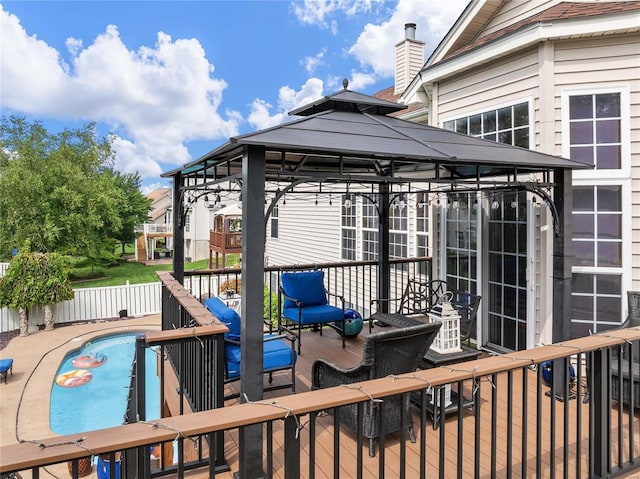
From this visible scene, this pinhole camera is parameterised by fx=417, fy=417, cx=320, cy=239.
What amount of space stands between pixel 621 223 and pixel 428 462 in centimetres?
337

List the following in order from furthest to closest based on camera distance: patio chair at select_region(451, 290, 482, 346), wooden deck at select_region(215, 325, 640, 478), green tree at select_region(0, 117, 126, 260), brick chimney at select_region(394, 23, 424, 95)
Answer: green tree at select_region(0, 117, 126, 260)
brick chimney at select_region(394, 23, 424, 95)
patio chair at select_region(451, 290, 482, 346)
wooden deck at select_region(215, 325, 640, 478)

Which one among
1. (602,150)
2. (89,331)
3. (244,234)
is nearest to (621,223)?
(602,150)

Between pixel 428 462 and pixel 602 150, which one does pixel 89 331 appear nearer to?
pixel 428 462

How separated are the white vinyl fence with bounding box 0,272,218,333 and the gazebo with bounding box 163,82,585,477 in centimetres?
1006

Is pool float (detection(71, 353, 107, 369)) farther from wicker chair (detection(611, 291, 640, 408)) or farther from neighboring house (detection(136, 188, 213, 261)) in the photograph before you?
neighboring house (detection(136, 188, 213, 261))

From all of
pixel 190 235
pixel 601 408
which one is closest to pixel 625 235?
pixel 601 408

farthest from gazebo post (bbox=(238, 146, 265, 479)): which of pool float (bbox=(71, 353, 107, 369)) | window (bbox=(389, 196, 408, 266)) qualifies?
pool float (bbox=(71, 353, 107, 369))

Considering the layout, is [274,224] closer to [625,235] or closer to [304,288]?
[304,288]

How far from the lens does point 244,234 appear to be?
9.09 feet

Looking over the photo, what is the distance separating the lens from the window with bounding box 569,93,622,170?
4.45 meters

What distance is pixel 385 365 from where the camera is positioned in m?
3.04

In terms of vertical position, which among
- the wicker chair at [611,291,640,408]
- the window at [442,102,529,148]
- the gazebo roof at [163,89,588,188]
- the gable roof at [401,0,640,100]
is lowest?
the wicker chair at [611,291,640,408]

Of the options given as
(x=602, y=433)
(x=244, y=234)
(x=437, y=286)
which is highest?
(x=244, y=234)

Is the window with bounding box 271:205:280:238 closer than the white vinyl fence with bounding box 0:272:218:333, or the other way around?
the white vinyl fence with bounding box 0:272:218:333
